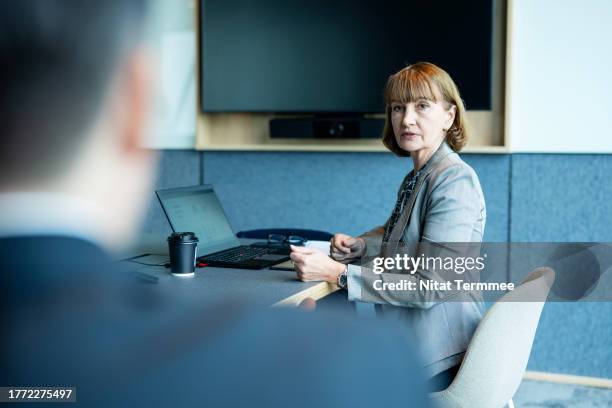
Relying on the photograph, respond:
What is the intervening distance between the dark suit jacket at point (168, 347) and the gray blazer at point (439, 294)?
5.09 feet

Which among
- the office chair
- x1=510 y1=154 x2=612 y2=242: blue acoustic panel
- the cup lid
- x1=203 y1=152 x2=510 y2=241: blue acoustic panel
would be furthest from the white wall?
the cup lid

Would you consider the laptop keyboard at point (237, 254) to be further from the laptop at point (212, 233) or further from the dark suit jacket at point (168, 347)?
the dark suit jacket at point (168, 347)

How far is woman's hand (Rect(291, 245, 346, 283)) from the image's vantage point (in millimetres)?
1848

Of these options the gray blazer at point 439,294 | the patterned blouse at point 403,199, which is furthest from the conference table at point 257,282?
the patterned blouse at point 403,199

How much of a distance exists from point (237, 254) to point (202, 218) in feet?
0.52

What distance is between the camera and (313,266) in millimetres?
1854

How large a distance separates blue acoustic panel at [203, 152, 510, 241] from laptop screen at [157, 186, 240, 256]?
1212 millimetres

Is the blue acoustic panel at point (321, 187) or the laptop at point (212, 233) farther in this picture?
the blue acoustic panel at point (321, 187)

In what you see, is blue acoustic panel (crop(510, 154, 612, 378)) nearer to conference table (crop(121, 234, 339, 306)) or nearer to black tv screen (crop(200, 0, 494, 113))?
black tv screen (crop(200, 0, 494, 113))

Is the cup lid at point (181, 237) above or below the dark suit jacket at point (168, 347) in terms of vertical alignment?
below

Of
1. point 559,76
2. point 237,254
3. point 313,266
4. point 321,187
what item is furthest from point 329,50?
point 313,266

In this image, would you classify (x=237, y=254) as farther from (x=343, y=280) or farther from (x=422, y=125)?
(x=422, y=125)

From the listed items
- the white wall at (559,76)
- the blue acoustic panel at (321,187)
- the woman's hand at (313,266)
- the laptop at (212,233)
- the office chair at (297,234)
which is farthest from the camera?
the blue acoustic panel at (321,187)

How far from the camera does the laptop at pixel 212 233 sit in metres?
2.09
